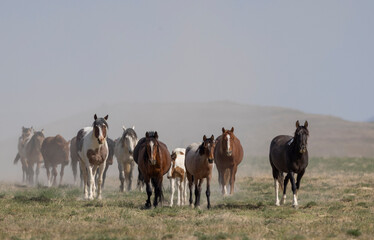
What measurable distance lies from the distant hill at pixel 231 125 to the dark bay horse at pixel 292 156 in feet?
224

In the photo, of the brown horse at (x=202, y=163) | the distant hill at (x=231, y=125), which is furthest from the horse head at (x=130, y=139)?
the distant hill at (x=231, y=125)

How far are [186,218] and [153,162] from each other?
7.72 ft

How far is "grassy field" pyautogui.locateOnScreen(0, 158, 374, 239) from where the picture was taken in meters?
13.3

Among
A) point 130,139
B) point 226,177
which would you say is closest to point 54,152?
point 130,139

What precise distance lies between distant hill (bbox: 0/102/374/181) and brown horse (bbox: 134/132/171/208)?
70.1m

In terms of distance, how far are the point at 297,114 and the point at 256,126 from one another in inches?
642

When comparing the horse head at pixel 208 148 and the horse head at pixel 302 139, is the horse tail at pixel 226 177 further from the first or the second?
the horse head at pixel 302 139

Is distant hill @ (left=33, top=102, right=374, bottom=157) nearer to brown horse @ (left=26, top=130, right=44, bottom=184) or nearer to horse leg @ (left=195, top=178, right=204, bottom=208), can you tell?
brown horse @ (left=26, top=130, right=44, bottom=184)

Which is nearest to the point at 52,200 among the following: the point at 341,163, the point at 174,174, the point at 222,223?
the point at 174,174

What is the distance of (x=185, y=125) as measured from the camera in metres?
159

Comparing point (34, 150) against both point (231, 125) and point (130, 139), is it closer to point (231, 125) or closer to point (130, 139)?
point (130, 139)

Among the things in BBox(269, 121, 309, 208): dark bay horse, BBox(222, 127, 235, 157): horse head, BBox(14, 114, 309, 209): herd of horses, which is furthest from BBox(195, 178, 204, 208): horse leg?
BBox(269, 121, 309, 208): dark bay horse

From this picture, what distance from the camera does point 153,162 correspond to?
1764 centimetres

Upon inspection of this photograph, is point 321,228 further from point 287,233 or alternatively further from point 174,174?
point 174,174
